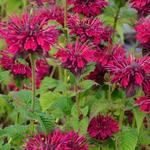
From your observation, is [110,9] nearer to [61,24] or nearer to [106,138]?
[61,24]

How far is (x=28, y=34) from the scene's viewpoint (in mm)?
1897

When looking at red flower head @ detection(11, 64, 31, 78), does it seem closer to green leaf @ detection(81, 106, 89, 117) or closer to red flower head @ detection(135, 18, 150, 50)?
green leaf @ detection(81, 106, 89, 117)

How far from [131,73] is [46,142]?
0.41m

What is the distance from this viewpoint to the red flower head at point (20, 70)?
227 centimetres

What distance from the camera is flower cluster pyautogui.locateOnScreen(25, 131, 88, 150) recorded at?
1.83 meters

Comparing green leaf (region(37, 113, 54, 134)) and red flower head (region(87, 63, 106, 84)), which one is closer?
green leaf (region(37, 113, 54, 134))

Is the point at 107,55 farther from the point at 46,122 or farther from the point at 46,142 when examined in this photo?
the point at 46,142

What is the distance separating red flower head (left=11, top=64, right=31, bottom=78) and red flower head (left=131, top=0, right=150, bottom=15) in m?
0.55

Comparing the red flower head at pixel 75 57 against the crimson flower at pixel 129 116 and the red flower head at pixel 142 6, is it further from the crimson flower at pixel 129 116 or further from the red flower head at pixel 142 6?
the crimson flower at pixel 129 116

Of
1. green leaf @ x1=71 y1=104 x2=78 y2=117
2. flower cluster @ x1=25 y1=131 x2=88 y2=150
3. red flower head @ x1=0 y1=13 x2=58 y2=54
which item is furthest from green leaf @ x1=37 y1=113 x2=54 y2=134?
red flower head @ x1=0 y1=13 x2=58 y2=54

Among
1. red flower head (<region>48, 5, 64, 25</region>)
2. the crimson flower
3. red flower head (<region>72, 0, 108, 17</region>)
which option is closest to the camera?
red flower head (<region>72, 0, 108, 17</region>)

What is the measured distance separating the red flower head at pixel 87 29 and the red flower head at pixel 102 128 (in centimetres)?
34

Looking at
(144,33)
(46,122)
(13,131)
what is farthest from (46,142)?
(144,33)

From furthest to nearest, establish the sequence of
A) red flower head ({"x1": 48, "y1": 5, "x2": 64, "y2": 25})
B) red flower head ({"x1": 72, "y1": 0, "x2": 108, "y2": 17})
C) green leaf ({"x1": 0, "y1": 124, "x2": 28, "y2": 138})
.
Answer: red flower head ({"x1": 48, "y1": 5, "x2": 64, "y2": 25}) → red flower head ({"x1": 72, "y1": 0, "x2": 108, "y2": 17}) → green leaf ({"x1": 0, "y1": 124, "x2": 28, "y2": 138})
